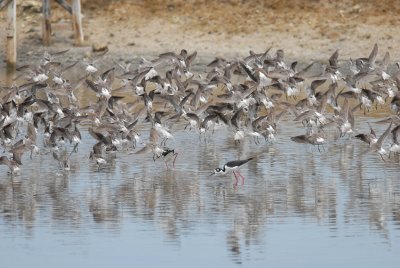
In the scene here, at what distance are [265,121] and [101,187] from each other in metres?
4.57

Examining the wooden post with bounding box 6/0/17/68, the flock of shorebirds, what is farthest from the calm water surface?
the wooden post with bounding box 6/0/17/68

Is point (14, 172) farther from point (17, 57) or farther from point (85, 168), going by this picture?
point (17, 57)

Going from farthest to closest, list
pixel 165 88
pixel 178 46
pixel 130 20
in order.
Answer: pixel 130 20 < pixel 178 46 < pixel 165 88

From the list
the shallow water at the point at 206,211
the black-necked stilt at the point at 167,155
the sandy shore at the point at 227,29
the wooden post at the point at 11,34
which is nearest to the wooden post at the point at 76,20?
the sandy shore at the point at 227,29

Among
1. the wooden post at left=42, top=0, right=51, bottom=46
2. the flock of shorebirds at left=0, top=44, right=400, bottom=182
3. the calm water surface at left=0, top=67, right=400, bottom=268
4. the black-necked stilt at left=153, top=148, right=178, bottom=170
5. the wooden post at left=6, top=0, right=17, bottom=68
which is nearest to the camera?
the calm water surface at left=0, top=67, right=400, bottom=268

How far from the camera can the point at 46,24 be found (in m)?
34.4

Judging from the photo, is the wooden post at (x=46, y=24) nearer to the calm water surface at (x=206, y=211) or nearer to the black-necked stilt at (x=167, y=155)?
the calm water surface at (x=206, y=211)

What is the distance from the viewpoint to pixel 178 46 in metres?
32.5

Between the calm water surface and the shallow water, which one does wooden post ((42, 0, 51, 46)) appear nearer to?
the calm water surface

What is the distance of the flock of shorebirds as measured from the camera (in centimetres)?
2081

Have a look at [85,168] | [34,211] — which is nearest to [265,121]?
[85,168]

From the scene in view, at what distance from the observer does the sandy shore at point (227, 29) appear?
104 ft

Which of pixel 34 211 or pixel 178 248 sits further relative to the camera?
pixel 34 211

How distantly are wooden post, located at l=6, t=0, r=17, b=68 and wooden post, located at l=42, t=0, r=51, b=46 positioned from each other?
3.58 ft
